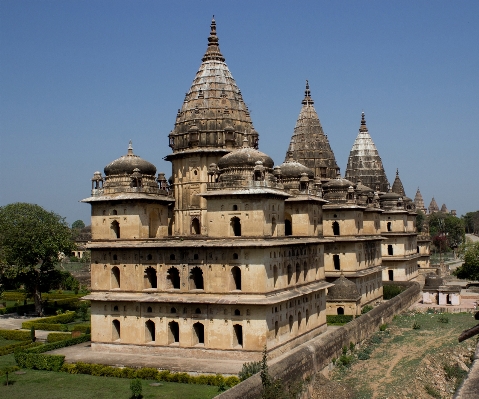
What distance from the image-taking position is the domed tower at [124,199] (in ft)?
131

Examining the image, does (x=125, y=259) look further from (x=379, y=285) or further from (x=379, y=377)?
(x=379, y=285)

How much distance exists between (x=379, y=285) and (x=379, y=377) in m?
28.0

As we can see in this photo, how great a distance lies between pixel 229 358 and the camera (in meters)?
36.2

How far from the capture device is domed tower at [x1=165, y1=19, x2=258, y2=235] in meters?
43.2

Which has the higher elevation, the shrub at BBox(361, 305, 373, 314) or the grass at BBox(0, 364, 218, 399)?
the shrub at BBox(361, 305, 373, 314)

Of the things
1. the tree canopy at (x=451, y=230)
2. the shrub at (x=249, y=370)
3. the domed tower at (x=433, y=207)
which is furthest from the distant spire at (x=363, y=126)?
the domed tower at (x=433, y=207)

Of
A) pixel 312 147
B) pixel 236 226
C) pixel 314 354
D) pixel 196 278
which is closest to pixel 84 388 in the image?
pixel 196 278

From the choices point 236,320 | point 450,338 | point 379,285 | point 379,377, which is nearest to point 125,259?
point 236,320

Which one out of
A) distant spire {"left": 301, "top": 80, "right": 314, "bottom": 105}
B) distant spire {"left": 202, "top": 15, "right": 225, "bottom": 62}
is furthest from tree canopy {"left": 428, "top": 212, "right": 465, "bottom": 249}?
distant spire {"left": 202, "top": 15, "right": 225, "bottom": 62}

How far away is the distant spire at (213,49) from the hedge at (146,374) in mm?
21604

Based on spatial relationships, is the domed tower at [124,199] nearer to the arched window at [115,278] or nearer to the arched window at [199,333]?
the arched window at [115,278]

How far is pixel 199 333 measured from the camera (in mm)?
38125

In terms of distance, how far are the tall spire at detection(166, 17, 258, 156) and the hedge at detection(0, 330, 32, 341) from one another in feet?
52.0

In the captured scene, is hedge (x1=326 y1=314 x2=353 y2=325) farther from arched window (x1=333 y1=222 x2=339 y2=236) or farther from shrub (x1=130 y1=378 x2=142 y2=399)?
shrub (x1=130 y1=378 x2=142 y2=399)
